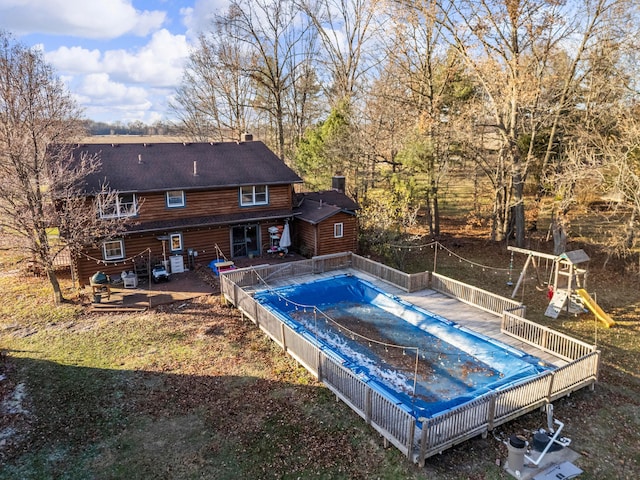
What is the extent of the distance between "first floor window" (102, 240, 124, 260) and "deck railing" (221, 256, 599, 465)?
373 inches

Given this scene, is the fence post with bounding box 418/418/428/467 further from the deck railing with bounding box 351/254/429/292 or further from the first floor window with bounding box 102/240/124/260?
the first floor window with bounding box 102/240/124/260

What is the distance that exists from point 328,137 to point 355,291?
12.7 meters

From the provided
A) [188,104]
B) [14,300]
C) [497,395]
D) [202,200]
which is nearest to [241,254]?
[202,200]

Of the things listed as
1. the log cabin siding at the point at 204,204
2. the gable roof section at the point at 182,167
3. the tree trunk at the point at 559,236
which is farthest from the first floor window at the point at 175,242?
the tree trunk at the point at 559,236

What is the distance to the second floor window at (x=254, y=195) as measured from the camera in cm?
2218

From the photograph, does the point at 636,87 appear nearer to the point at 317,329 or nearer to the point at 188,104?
the point at 317,329

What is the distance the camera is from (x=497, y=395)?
31.3ft

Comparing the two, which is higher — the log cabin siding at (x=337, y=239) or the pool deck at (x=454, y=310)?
the log cabin siding at (x=337, y=239)

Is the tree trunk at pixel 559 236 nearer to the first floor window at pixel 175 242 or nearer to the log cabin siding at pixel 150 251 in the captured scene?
the log cabin siding at pixel 150 251

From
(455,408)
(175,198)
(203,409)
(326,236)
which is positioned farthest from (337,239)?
(455,408)

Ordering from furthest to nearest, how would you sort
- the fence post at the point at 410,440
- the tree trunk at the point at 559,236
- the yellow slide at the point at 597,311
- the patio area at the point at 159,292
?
the tree trunk at the point at 559,236, the patio area at the point at 159,292, the yellow slide at the point at 597,311, the fence post at the point at 410,440

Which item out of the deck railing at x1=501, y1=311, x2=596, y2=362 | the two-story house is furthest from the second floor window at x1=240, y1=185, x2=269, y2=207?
the deck railing at x1=501, y1=311, x2=596, y2=362

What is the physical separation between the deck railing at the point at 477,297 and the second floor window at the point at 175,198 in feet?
40.1

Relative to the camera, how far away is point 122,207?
19391 mm
